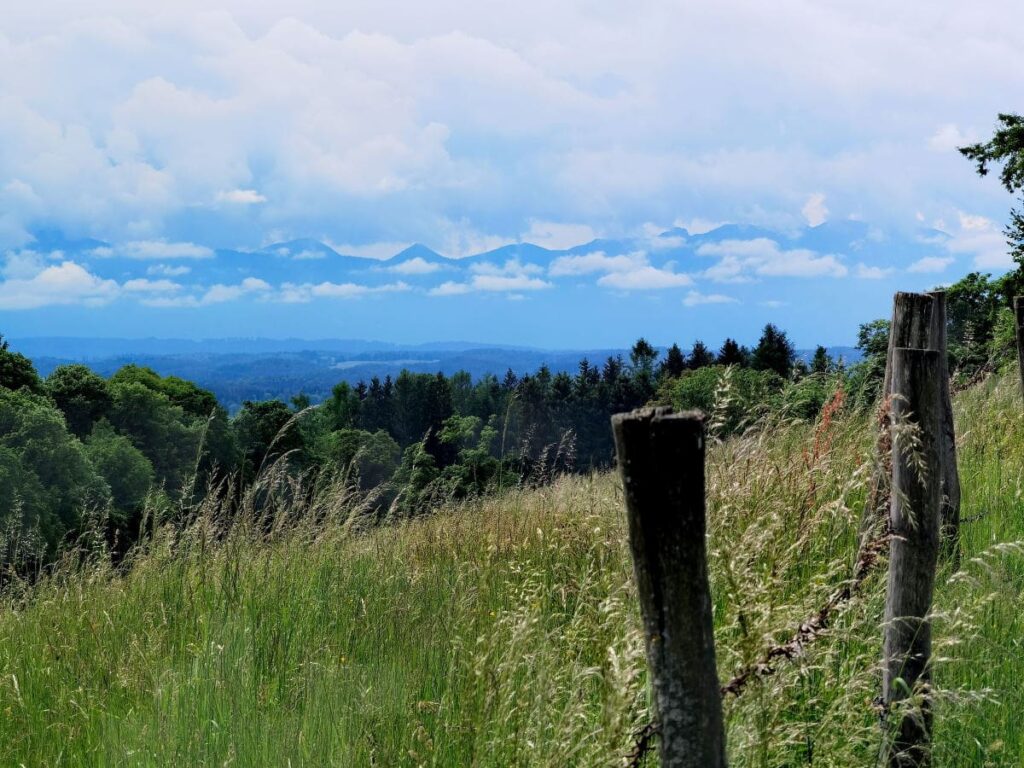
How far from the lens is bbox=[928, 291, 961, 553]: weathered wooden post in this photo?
4027mm

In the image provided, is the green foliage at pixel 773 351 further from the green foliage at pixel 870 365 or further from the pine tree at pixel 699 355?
the green foliage at pixel 870 365

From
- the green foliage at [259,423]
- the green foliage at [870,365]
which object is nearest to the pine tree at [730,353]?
the green foliage at [870,365]

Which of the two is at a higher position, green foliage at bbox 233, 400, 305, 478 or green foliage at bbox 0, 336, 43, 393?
green foliage at bbox 0, 336, 43, 393

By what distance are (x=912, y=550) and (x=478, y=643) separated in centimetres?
159

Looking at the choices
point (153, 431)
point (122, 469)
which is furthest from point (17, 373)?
point (153, 431)

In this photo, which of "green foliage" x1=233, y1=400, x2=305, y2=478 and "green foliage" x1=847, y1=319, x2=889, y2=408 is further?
"green foliage" x1=233, y1=400, x2=305, y2=478

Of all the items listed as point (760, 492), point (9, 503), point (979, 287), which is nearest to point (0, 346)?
point (9, 503)

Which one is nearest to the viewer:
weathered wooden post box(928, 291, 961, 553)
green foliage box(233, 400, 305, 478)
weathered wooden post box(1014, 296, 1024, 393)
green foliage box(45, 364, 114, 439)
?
weathered wooden post box(928, 291, 961, 553)

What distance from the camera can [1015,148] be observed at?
2708cm

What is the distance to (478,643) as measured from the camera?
11.0 ft

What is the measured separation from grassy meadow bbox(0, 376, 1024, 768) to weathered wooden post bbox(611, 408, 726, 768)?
0.29m

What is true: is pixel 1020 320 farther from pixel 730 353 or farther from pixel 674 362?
pixel 674 362

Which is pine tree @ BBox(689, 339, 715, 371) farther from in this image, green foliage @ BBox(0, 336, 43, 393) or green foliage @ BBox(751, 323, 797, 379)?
green foliage @ BBox(0, 336, 43, 393)

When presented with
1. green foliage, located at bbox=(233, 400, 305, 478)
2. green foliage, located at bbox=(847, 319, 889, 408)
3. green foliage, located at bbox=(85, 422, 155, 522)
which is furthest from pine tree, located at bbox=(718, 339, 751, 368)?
green foliage, located at bbox=(85, 422, 155, 522)
